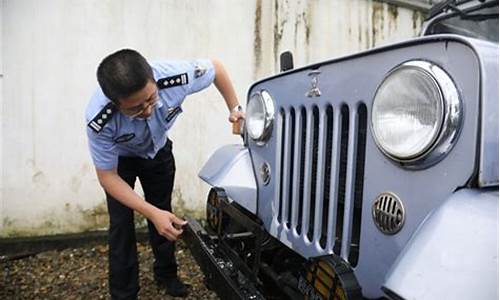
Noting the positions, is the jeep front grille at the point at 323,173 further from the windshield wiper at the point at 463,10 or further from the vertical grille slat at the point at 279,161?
the windshield wiper at the point at 463,10

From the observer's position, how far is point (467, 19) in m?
1.96

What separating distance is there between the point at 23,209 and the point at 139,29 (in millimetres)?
1732

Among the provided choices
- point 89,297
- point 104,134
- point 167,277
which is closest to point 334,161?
point 104,134

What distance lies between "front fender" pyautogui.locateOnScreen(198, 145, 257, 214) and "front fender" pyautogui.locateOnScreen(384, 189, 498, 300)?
1021mm

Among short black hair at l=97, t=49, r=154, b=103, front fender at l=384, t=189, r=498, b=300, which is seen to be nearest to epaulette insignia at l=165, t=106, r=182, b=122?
short black hair at l=97, t=49, r=154, b=103

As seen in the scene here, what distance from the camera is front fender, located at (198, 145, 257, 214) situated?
189 cm

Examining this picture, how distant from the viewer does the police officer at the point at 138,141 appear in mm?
1708

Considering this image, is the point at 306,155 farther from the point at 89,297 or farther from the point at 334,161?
the point at 89,297

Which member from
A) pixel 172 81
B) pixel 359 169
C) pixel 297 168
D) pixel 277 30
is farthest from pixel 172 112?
pixel 277 30

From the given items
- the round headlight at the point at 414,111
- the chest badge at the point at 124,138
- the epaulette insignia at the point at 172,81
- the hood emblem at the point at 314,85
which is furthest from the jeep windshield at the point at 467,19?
the chest badge at the point at 124,138

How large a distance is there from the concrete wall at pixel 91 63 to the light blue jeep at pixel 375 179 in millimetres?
1859

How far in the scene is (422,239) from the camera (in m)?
0.91

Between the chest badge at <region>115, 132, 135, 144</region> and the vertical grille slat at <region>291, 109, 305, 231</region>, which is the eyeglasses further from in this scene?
the vertical grille slat at <region>291, 109, 305, 231</region>

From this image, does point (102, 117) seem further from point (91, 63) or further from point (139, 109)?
point (91, 63)
